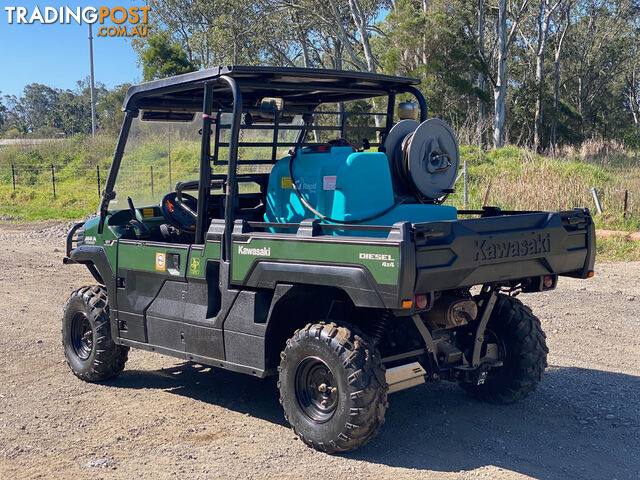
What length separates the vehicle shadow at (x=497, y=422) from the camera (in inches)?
187

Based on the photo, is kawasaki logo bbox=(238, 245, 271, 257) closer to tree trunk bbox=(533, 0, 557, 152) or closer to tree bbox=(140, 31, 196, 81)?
tree trunk bbox=(533, 0, 557, 152)

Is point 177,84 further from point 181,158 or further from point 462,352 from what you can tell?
point 462,352

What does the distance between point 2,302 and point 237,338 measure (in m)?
6.06

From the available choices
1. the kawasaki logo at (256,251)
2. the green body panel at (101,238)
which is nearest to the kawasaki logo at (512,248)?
the kawasaki logo at (256,251)

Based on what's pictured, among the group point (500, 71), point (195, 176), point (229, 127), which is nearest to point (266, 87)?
point (229, 127)

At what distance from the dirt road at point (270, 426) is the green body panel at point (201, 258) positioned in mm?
1061

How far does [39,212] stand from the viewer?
24.1 m

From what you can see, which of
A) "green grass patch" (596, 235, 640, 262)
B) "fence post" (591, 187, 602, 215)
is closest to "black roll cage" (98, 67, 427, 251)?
"green grass patch" (596, 235, 640, 262)

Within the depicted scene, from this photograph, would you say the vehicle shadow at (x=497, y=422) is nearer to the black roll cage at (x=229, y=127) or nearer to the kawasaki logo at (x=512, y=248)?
the kawasaki logo at (x=512, y=248)

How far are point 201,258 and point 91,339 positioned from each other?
5.79 ft

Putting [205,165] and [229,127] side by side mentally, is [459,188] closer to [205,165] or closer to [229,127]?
[229,127]

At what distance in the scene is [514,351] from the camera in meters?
5.77

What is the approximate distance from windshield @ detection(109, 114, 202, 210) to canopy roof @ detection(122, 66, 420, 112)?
0.21 metres

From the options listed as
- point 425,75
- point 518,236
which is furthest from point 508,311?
point 425,75
